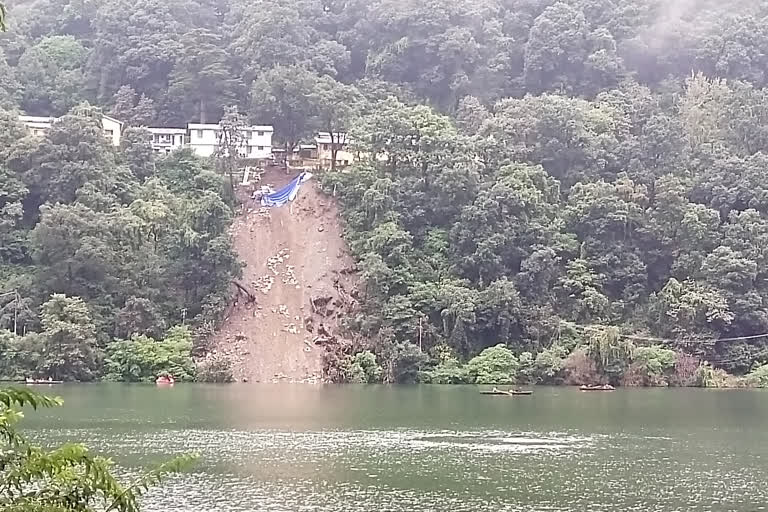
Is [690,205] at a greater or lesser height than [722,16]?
lesser

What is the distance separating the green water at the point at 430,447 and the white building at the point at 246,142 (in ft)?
86.0

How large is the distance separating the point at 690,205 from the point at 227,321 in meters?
27.4

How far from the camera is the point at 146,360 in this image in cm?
5462

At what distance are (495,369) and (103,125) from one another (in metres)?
30.2

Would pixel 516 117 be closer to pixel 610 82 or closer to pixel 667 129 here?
pixel 667 129

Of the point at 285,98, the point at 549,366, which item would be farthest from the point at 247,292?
the point at 549,366

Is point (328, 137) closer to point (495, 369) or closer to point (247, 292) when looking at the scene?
point (247, 292)

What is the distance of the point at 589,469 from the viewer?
27.3 m

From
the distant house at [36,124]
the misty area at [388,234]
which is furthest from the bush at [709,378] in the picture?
the distant house at [36,124]

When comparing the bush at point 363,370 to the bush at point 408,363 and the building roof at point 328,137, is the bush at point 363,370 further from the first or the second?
the building roof at point 328,137

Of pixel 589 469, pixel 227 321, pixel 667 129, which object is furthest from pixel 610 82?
pixel 589 469

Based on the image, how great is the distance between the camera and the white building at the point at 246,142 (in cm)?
7212

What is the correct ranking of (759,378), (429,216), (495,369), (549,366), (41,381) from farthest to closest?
(429,216)
(495,369)
(549,366)
(759,378)
(41,381)

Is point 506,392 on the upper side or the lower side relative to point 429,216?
lower
